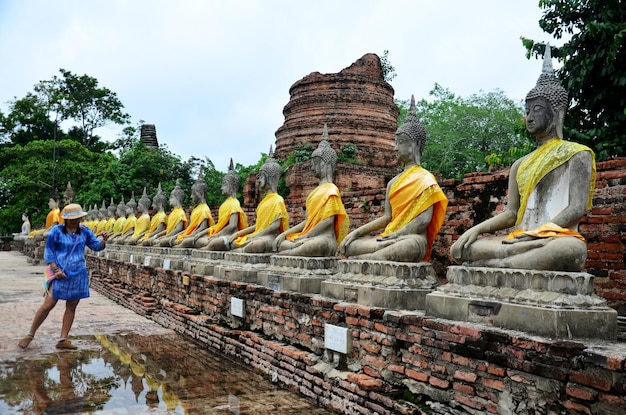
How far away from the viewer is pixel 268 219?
7.38 m

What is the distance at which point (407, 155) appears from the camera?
16.6ft

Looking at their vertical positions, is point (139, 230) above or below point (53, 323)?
above

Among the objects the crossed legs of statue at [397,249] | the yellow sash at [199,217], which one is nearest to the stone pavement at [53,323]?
the yellow sash at [199,217]

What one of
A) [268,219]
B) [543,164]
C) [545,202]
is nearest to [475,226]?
[545,202]

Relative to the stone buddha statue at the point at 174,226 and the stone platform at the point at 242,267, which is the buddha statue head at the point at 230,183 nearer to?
the stone platform at the point at 242,267

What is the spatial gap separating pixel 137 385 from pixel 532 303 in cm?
362

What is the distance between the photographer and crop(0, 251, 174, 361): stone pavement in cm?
667

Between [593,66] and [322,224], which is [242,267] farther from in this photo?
[593,66]

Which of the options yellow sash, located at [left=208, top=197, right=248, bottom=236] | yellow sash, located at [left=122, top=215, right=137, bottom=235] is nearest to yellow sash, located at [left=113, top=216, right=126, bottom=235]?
yellow sash, located at [left=122, top=215, right=137, bottom=235]

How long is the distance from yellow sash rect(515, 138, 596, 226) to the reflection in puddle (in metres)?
2.33

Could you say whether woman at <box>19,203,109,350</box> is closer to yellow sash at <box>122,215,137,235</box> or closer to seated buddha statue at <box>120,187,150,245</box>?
seated buddha statue at <box>120,187,150,245</box>

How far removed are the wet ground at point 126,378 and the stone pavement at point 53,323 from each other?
1cm

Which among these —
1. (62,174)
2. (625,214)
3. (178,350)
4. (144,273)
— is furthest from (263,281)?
(62,174)

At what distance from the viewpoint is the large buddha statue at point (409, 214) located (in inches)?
182
